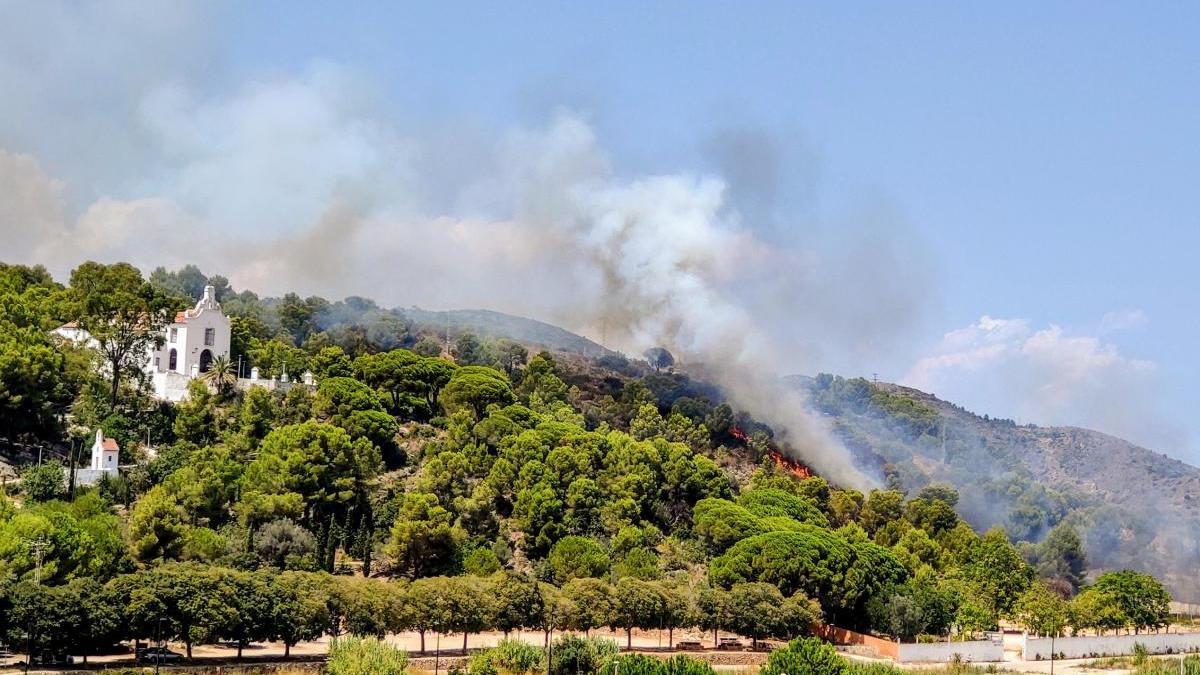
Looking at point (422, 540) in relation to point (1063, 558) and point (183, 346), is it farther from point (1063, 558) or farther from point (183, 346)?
point (1063, 558)

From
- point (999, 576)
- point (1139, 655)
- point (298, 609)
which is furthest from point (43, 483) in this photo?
point (1139, 655)

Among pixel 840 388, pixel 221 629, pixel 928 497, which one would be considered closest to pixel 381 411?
pixel 221 629

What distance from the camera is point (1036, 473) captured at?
15050cm

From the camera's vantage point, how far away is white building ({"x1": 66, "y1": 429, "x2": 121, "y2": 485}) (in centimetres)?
6638

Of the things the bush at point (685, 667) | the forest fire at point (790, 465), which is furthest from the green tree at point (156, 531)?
the forest fire at point (790, 465)

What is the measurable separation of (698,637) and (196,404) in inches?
1120

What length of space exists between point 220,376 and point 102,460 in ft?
36.1

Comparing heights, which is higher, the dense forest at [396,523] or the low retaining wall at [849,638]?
the dense forest at [396,523]

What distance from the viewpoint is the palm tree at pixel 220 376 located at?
253 ft

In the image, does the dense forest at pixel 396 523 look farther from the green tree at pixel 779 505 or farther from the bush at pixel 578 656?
the bush at pixel 578 656

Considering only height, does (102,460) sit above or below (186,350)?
below

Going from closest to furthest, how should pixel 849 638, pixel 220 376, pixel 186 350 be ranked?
pixel 849 638, pixel 220 376, pixel 186 350

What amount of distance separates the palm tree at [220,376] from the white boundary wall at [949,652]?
3817cm

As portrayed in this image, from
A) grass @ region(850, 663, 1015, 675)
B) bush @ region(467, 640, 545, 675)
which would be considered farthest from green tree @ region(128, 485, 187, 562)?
grass @ region(850, 663, 1015, 675)
